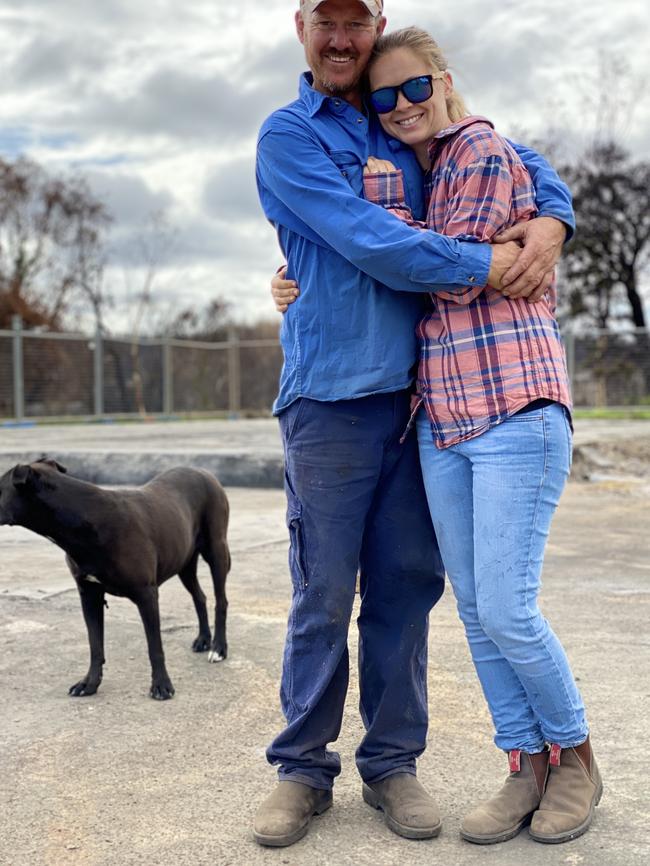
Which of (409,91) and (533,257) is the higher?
(409,91)

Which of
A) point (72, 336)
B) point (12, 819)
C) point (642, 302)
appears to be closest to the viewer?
point (12, 819)

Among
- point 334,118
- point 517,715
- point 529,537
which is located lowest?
point 517,715

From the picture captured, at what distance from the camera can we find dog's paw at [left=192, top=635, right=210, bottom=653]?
4.25 metres

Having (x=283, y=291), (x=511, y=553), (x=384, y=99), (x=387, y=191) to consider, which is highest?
(x=384, y=99)

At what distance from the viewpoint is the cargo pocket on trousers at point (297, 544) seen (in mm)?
2643

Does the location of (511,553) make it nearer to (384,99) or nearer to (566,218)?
(566,218)

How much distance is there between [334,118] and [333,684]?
1.50 meters

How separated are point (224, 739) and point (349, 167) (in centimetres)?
179

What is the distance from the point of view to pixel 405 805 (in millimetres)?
2572

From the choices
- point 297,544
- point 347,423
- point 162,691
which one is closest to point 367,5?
point 347,423

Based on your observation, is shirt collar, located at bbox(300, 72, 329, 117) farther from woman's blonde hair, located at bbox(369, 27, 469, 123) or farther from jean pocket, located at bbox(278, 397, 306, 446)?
jean pocket, located at bbox(278, 397, 306, 446)

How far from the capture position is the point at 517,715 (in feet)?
8.41

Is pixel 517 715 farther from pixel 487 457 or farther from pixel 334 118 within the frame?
pixel 334 118

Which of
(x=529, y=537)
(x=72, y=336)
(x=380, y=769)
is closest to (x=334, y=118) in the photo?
(x=529, y=537)
